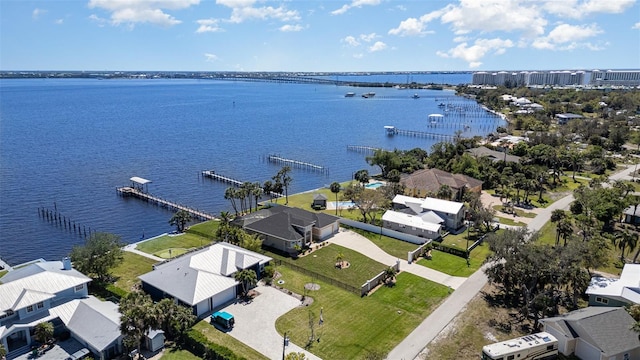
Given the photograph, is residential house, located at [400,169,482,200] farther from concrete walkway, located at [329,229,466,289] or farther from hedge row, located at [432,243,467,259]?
concrete walkway, located at [329,229,466,289]

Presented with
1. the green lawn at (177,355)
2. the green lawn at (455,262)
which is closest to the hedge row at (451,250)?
the green lawn at (455,262)

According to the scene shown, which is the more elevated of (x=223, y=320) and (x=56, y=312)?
(x=56, y=312)

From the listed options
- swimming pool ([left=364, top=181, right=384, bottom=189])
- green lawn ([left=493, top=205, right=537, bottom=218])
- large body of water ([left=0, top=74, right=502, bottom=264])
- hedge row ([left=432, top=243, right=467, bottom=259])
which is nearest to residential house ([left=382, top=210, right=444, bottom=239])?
hedge row ([left=432, top=243, right=467, bottom=259])

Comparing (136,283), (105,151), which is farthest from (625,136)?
(105,151)

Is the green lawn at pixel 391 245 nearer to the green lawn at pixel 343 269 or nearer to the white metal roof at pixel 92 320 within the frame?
the green lawn at pixel 343 269

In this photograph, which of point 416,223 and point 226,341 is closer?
point 226,341

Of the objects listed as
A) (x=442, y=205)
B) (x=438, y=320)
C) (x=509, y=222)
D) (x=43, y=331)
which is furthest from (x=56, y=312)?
(x=509, y=222)

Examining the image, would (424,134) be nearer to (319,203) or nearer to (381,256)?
(319,203)
